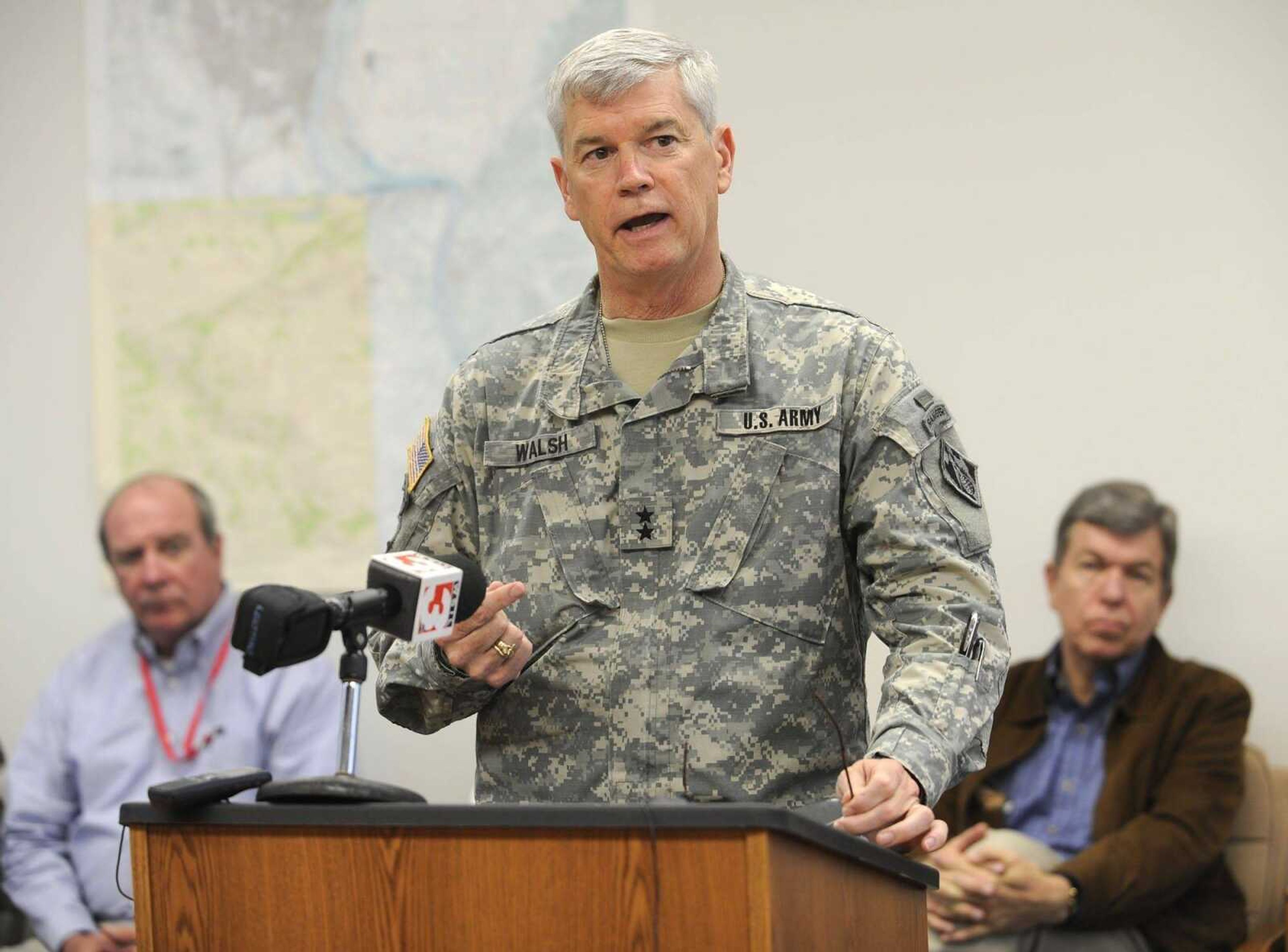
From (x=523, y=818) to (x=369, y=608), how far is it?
25cm

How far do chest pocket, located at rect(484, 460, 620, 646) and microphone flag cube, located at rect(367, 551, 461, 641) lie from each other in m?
0.45

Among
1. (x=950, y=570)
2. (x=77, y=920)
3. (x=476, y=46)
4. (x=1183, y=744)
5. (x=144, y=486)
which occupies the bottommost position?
(x=77, y=920)

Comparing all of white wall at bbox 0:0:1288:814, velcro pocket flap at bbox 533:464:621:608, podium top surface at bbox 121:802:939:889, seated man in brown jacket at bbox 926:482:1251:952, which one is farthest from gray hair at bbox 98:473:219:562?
podium top surface at bbox 121:802:939:889

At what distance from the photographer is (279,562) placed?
4465 mm

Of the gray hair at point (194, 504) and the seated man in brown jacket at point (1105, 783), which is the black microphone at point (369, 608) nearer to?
the seated man in brown jacket at point (1105, 783)

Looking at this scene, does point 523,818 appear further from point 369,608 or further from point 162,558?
point 162,558

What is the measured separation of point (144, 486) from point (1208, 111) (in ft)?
9.42

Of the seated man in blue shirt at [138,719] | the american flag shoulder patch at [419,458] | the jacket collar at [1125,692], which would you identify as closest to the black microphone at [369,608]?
the american flag shoulder patch at [419,458]

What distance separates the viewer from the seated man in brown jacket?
359cm

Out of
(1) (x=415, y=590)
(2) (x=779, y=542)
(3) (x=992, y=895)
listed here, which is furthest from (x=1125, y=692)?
→ (1) (x=415, y=590)

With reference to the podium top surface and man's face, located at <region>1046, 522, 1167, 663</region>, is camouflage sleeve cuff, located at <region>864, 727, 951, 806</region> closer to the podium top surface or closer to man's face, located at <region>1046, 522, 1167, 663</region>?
the podium top surface

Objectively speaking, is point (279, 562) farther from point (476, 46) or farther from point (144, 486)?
point (476, 46)

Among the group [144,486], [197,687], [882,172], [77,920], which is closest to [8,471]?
[144,486]

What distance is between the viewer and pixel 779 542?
6.82 feet
